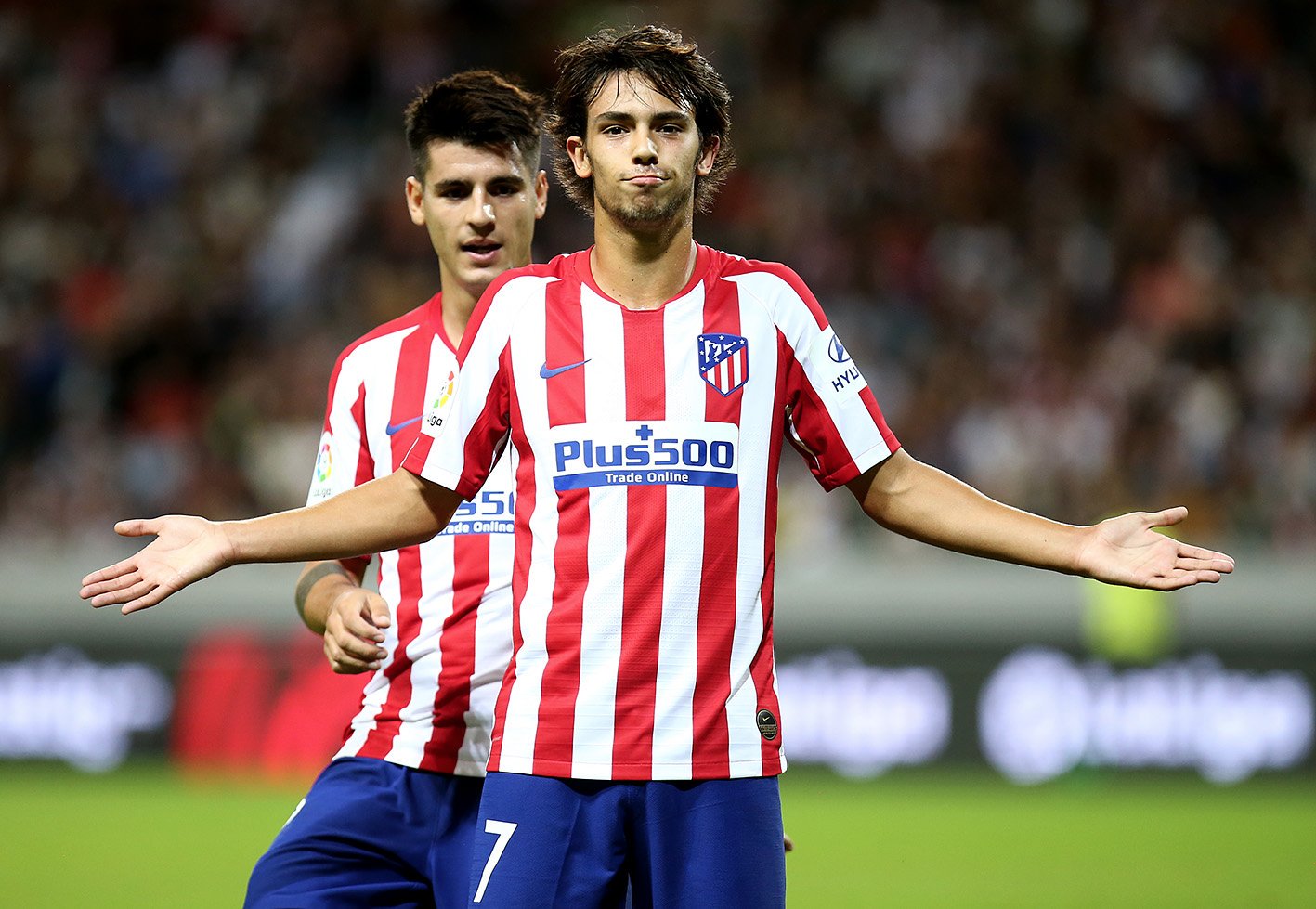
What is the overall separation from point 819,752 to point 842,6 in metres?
7.04

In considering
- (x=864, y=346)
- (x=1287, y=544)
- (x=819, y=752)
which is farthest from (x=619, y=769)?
(x=864, y=346)

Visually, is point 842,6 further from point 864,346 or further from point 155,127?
point 155,127

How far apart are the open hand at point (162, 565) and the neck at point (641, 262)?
2.98ft

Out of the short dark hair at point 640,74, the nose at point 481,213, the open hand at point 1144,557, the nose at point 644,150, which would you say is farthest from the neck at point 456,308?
the open hand at point 1144,557

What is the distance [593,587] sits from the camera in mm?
3252

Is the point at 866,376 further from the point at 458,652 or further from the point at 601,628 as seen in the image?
the point at 601,628

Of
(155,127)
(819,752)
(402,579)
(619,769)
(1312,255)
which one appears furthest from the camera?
(155,127)

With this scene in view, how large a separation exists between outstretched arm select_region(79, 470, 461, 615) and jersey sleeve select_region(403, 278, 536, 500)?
0.04 m

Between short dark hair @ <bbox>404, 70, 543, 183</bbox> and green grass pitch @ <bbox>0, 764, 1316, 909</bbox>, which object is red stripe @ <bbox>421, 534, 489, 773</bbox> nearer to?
short dark hair @ <bbox>404, 70, 543, 183</bbox>

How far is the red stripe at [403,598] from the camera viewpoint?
13.6ft

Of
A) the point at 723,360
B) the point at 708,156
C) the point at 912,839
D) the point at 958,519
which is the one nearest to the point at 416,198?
the point at 708,156

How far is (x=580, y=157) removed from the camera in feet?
11.5

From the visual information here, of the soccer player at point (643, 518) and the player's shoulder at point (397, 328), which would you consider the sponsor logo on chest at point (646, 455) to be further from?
the player's shoulder at point (397, 328)

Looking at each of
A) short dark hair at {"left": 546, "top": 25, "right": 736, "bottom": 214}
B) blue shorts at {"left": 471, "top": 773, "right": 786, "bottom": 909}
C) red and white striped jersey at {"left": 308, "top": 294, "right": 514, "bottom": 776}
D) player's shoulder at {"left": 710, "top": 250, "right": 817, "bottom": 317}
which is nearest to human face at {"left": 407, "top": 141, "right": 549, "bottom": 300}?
red and white striped jersey at {"left": 308, "top": 294, "right": 514, "bottom": 776}
